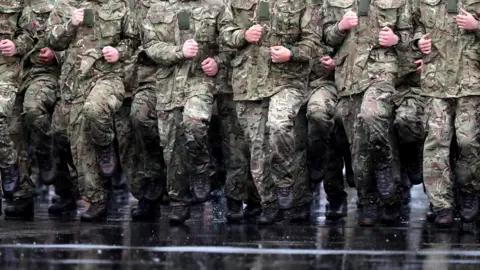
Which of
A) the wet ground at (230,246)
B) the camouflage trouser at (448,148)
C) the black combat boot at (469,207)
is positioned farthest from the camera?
the black combat boot at (469,207)

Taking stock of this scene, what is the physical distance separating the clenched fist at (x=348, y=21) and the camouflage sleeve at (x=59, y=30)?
113 inches

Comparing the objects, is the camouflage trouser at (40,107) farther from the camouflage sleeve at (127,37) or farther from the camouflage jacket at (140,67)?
the camouflage sleeve at (127,37)

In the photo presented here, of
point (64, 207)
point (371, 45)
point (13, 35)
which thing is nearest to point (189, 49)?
point (371, 45)

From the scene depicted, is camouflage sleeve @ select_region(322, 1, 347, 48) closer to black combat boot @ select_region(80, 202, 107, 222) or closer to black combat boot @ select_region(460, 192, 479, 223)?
black combat boot @ select_region(460, 192, 479, 223)

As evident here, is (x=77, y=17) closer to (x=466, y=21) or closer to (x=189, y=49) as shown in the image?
(x=189, y=49)

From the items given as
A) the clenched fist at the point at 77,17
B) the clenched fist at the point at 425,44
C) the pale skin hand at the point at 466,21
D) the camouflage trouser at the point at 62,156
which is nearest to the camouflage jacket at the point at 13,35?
the camouflage trouser at the point at 62,156

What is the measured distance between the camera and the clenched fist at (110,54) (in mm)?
15672

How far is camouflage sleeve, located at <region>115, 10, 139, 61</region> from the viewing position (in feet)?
52.1

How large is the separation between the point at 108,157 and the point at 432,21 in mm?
3792

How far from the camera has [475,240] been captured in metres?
13.5

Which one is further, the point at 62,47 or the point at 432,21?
the point at 62,47

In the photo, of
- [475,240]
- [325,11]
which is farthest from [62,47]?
[475,240]

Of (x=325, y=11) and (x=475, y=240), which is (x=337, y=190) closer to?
(x=325, y=11)

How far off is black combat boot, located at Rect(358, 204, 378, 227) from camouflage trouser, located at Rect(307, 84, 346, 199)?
0.99 meters
